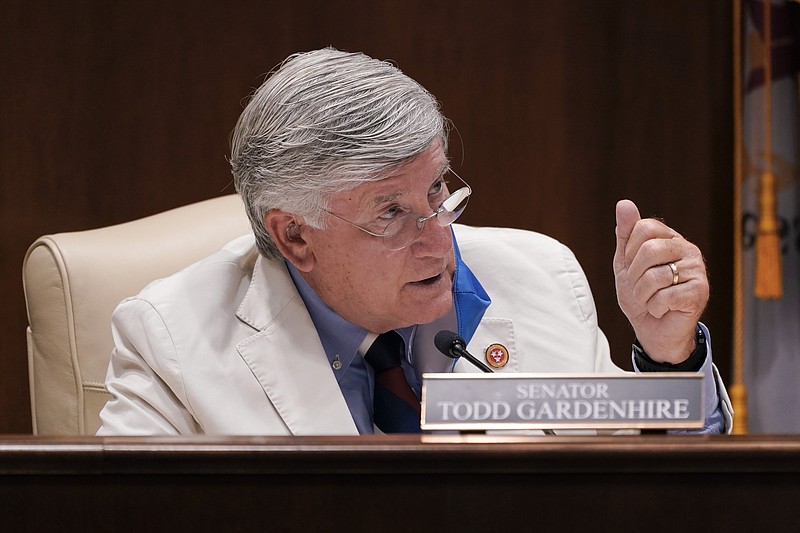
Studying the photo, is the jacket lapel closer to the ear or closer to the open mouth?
the ear

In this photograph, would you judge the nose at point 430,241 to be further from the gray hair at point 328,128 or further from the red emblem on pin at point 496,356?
the red emblem on pin at point 496,356

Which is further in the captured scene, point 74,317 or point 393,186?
point 74,317

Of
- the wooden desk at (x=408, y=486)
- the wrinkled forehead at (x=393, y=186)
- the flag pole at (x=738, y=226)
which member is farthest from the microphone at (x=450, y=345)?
the flag pole at (x=738, y=226)

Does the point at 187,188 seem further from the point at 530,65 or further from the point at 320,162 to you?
the point at 320,162

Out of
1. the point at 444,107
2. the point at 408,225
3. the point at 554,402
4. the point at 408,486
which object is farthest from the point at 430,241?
the point at 444,107

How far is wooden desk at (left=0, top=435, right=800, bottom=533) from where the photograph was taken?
2.64 ft

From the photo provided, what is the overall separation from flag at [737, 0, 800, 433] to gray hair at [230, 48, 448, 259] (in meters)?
1.38

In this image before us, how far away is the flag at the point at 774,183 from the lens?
2.66m

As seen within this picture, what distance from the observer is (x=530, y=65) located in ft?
9.06

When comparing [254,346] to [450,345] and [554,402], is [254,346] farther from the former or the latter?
[554,402]

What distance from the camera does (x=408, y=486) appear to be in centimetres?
81

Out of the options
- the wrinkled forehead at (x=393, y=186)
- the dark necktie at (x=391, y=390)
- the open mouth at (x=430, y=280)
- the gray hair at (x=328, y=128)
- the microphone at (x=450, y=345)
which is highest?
the gray hair at (x=328, y=128)

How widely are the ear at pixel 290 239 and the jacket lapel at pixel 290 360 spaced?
0.05 metres

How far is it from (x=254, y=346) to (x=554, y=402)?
71 centimetres
